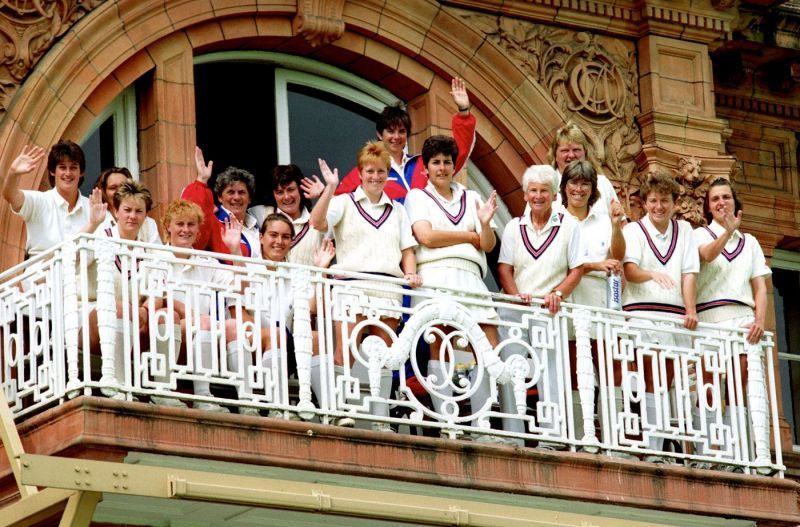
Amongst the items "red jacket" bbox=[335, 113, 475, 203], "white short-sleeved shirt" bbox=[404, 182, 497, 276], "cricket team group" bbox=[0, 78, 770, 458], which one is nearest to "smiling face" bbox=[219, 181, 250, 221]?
"cricket team group" bbox=[0, 78, 770, 458]

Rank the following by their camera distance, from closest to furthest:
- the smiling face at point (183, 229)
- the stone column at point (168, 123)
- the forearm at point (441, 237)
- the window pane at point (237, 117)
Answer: the smiling face at point (183, 229) < the forearm at point (441, 237) < the stone column at point (168, 123) < the window pane at point (237, 117)

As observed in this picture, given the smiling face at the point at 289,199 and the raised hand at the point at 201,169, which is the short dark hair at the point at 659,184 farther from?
the raised hand at the point at 201,169

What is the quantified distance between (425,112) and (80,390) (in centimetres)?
542

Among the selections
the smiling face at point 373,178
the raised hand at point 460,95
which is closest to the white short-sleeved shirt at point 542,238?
the smiling face at point 373,178

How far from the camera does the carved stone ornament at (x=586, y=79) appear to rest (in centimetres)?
1903

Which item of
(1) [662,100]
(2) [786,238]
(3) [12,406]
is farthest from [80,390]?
(2) [786,238]

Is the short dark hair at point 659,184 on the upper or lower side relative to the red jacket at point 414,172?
lower

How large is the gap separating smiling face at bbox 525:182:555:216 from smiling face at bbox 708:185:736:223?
1.54m

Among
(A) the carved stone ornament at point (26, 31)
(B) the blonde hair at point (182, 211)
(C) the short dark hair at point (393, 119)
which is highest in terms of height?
(A) the carved stone ornament at point (26, 31)

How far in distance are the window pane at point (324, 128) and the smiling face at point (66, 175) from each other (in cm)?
311

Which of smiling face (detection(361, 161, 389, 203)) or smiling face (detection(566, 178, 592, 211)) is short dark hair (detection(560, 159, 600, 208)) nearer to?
smiling face (detection(566, 178, 592, 211))

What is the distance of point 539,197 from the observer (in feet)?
53.0

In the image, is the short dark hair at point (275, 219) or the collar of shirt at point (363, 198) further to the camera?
the collar of shirt at point (363, 198)

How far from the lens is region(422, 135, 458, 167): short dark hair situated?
634 inches
